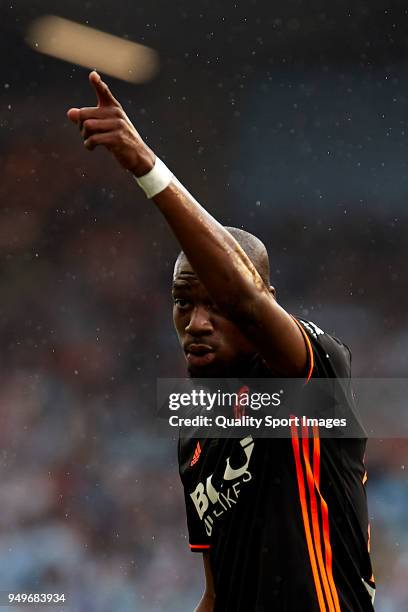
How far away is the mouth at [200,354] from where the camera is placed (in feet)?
8.65

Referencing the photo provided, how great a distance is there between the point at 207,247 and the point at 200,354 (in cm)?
63

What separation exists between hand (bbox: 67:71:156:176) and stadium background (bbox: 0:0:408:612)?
258 inches

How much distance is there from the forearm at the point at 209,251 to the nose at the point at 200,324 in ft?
1.56

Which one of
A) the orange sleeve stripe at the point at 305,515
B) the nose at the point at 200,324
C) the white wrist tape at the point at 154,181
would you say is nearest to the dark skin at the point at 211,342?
the nose at the point at 200,324

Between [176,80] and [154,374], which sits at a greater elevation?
[176,80]

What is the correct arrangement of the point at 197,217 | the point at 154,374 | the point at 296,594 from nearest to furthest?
the point at 197,217 < the point at 296,594 < the point at 154,374

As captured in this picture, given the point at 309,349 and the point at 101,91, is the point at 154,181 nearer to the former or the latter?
the point at 101,91

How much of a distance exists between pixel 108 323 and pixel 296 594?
6.60 metres

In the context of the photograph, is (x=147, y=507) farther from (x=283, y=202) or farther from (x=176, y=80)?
(x=176, y=80)

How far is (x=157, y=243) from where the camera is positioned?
29.7 ft

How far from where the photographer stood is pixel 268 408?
2.50 m

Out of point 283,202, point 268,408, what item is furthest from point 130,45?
point 268,408

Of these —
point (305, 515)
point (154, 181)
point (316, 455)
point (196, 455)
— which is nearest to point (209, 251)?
point (154, 181)

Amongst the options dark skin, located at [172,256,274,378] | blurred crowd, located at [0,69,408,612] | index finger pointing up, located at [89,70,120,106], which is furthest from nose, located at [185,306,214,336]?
blurred crowd, located at [0,69,408,612]
